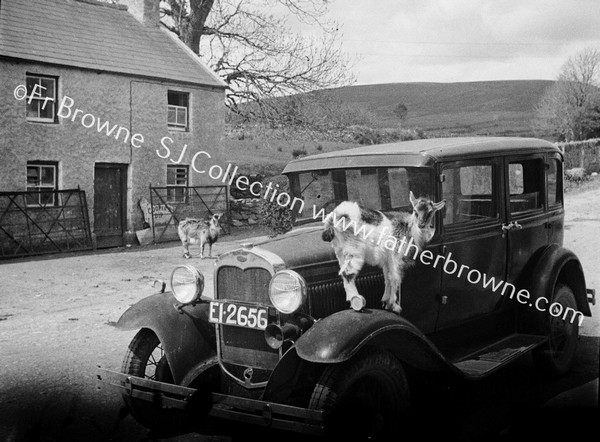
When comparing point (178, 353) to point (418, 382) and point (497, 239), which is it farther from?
point (497, 239)

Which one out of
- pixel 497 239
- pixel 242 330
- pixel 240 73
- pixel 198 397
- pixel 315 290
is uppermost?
pixel 240 73

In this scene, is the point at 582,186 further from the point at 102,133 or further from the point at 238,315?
the point at 238,315

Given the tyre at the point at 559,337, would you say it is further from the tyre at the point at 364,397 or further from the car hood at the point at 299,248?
the car hood at the point at 299,248

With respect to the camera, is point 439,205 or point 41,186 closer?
point 439,205

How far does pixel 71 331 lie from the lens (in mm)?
7488

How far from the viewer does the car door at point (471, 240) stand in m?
4.54

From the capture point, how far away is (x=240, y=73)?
822 inches

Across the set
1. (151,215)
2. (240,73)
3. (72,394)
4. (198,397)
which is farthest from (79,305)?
(240,73)

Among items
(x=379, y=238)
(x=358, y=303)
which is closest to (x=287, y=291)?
(x=358, y=303)

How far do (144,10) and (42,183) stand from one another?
7010mm

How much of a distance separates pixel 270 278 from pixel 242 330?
1.52 feet

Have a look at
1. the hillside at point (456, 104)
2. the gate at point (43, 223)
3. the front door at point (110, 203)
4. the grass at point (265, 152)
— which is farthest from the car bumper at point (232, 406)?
the grass at point (265, 152)

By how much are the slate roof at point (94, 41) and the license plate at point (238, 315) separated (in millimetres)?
13094

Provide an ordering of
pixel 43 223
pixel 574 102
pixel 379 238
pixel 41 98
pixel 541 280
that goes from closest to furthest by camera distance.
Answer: pixel 379 238
pixel 541 280
pixel 574 102
pixel 43 223
pixel 41 98
